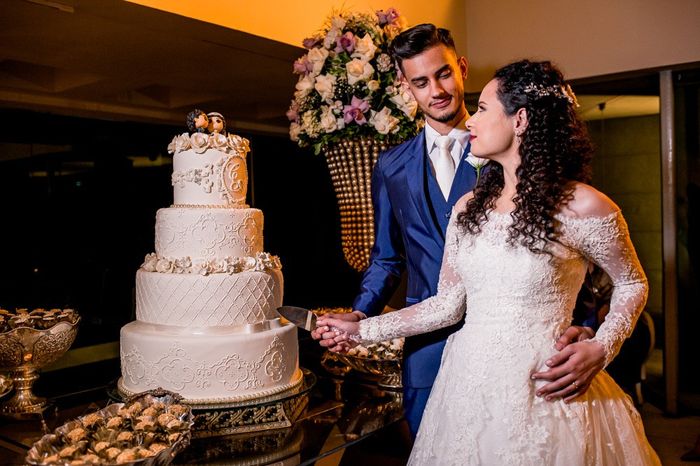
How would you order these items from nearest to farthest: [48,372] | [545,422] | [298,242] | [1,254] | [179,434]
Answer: [545,422] < [179,434] < [1,254] < [48,372] < [298,242]

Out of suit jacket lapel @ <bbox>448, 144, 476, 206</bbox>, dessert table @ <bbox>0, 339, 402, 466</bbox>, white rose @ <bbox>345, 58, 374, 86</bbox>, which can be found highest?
white rose @ <bbox>345, 58, 374, 86</bbox>

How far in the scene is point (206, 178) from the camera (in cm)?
279

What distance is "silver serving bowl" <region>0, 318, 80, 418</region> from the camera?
2.96 m

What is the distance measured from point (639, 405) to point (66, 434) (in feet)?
14.9

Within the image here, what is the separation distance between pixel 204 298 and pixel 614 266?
4.97ft

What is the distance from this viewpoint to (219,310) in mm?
2693

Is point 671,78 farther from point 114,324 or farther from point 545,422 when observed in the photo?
point 114,324

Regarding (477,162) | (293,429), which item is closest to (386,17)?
(477,162)

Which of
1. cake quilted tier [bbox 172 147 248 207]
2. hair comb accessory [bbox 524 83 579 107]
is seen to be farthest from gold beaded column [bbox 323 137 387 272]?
hair comb accessory [bbox 524 83 579 107]

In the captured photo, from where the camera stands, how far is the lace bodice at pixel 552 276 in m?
1.91

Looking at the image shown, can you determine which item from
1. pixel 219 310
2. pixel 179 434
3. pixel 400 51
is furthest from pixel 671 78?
pixel 179 434

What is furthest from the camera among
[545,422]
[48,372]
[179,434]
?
[48,372]

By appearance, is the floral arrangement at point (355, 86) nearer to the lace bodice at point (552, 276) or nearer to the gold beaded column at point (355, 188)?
the gold beaded column at point (355, 188)

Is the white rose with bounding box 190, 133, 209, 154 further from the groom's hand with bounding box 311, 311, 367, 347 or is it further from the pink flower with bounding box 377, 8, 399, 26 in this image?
the pink flower with bounding box 377, 8, 399, 26
